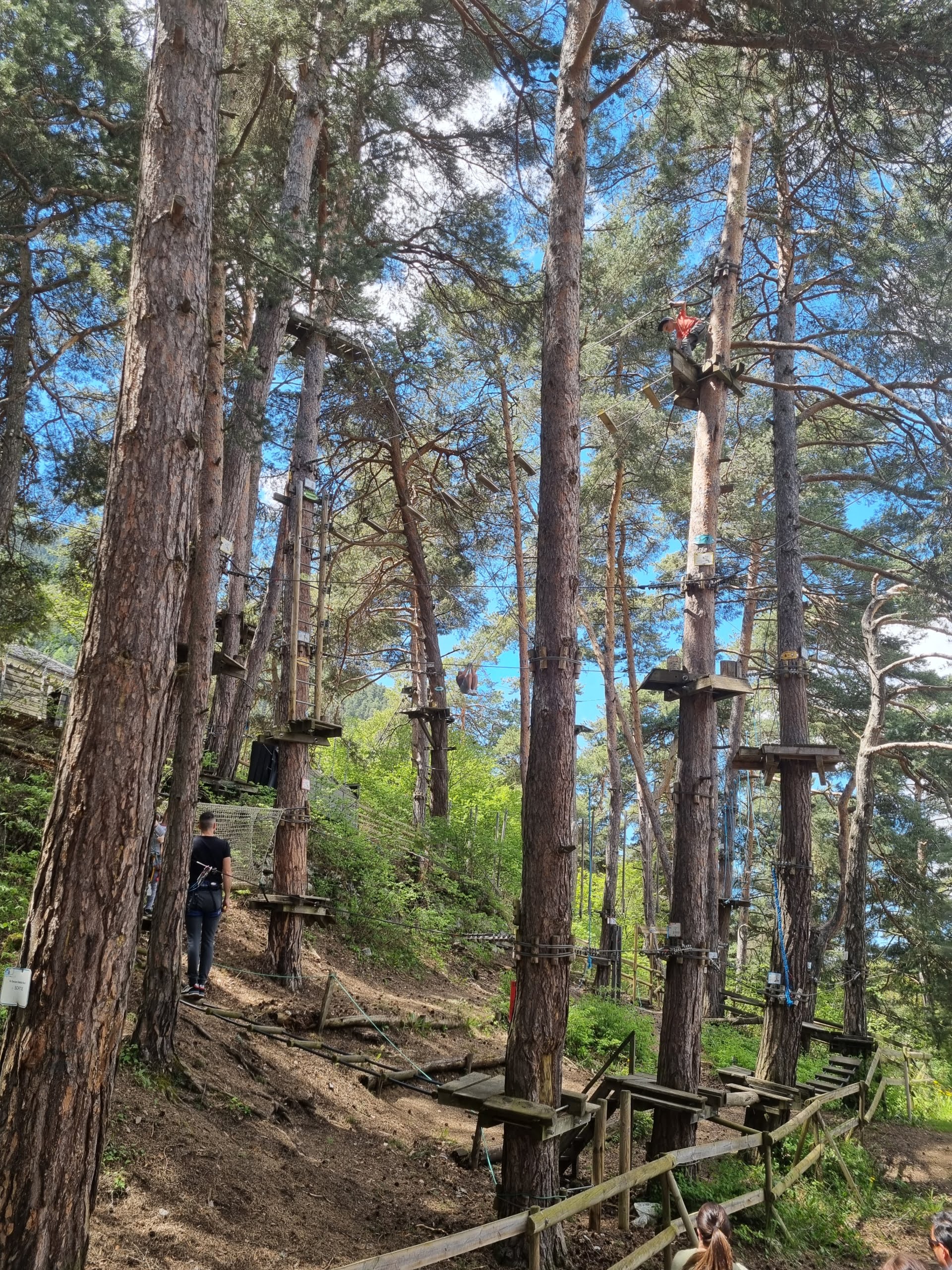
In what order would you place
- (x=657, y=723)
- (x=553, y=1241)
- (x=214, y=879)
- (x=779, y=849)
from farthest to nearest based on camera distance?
1. (x=657, y=723)
2. (x=779, y=849)
3. (x=214, y=879)
4. (x=553, y=1241)

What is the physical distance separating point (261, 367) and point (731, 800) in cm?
1364

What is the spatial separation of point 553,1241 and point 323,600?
653 cm

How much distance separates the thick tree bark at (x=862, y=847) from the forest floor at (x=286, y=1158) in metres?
4.55

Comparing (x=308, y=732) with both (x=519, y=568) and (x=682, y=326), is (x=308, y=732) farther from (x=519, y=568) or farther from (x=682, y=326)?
(x=519, y=568)

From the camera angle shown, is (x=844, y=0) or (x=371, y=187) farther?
(x=371, y=187)

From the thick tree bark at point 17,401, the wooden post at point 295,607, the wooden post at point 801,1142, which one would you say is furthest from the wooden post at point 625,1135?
the thick tree bark at point 17,401

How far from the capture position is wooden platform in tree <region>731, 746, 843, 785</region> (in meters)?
10.4

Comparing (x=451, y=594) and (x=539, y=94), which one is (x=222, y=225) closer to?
(x=539, y=94)

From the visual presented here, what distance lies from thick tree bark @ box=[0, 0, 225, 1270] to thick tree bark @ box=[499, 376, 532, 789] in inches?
417

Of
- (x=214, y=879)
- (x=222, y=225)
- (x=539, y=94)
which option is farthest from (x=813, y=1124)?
(x=539, y=94)

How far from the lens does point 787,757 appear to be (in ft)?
34.8

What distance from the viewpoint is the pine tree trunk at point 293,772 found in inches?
368

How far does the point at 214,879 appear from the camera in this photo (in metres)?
7.50

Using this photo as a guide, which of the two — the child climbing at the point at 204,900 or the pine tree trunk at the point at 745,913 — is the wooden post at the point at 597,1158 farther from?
the pine tree trunk at the point at 745,913
